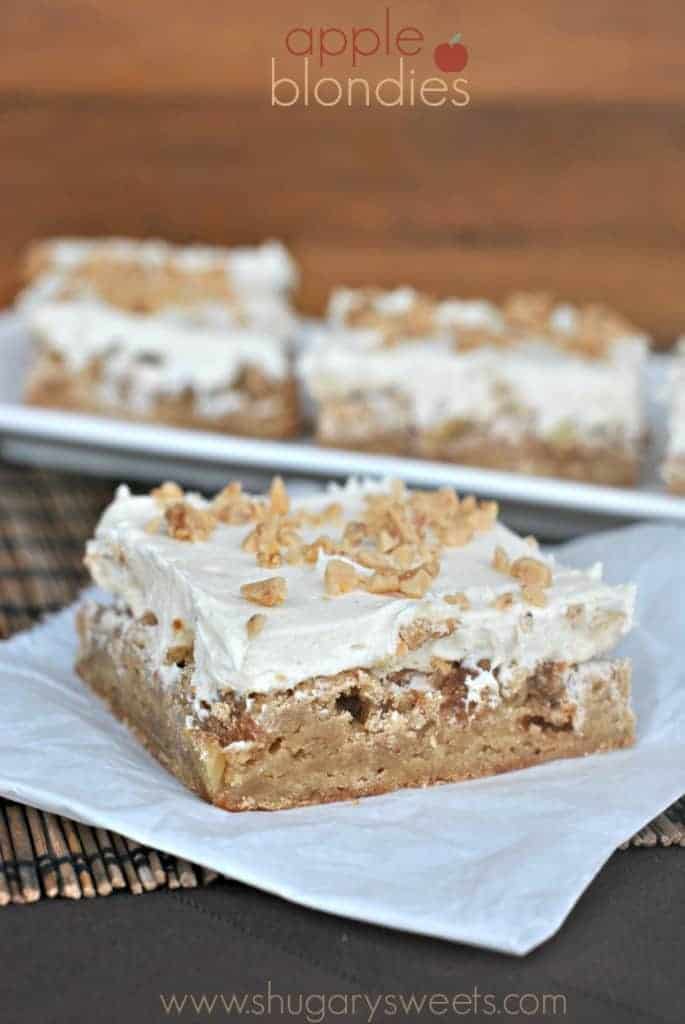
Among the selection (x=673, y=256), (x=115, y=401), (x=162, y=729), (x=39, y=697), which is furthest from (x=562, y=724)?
(x=673, y=256)

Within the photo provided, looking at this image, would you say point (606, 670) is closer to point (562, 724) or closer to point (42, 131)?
point (562, 724)

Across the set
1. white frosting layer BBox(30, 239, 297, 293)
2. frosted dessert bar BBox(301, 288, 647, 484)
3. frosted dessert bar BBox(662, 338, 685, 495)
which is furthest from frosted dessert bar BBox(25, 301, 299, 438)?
frosted dessert bar BBox(662, 338, 685, 495)

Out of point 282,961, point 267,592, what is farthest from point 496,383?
point 282,961

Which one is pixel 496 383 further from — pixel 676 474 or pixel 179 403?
pixel 179 403

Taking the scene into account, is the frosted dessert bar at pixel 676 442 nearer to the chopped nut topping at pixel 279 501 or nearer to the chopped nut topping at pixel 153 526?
the chopped nut topping at pixel 279 501

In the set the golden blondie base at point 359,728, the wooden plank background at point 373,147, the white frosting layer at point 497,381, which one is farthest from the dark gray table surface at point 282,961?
the wooden plank background at point 373,147

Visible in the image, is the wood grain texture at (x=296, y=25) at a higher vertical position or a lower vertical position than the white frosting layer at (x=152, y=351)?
higher
